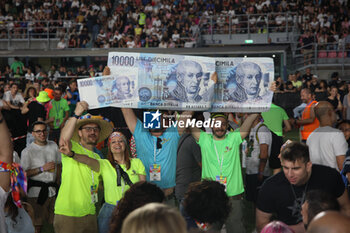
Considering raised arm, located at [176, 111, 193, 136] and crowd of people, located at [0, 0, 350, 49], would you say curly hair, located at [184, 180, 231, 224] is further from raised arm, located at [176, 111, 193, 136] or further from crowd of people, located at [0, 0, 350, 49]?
crowd of people, located at [0, 0, 350, 49]

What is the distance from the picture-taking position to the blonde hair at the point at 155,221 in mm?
1797

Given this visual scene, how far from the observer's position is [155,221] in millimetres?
1815

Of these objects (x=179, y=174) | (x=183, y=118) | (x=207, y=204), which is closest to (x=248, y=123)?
(x=183, y=118)

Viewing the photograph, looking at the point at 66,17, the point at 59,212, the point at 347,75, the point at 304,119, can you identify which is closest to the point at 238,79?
the point at 59,212

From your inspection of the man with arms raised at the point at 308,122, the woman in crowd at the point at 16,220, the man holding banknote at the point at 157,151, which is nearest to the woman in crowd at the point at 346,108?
the man with arms raised at the point at 308,122

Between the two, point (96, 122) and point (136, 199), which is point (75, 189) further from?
point (136, 199)

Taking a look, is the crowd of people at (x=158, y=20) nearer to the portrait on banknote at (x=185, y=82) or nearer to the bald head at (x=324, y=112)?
the bald head at (x=324, y=112)

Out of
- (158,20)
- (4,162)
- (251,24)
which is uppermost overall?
(158,20)

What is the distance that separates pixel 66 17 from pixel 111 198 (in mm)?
21505

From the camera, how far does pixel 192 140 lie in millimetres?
5602

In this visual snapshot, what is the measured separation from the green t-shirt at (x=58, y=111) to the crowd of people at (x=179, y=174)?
13.2 ft

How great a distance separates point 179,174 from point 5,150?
269 cm

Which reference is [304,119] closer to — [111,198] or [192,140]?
[192,140]

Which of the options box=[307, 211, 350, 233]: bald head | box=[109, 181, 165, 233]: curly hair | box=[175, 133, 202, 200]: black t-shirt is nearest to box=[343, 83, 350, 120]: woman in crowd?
box=[175, 133, 202, 200]: black t-shirt
